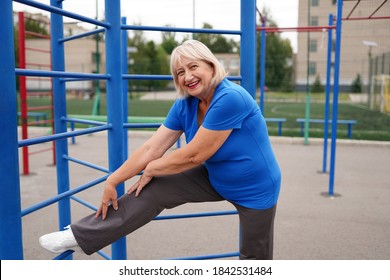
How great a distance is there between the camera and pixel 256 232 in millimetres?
1817

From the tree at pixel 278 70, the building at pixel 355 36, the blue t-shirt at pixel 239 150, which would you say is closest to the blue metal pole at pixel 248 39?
the blue t-shirt at pixel 239 150

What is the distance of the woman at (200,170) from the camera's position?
1.66 meters

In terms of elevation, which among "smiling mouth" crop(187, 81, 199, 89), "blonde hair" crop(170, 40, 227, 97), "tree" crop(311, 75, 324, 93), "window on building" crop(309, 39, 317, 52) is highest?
"window on building" crop(309, 39, 317, 52)

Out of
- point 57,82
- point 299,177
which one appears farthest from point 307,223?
point 57,82

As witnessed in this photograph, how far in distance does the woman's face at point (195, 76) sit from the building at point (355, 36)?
3.82m

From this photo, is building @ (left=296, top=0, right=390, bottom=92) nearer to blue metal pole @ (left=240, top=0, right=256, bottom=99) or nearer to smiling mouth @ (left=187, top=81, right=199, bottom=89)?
blue metal pole @ (left=240, top=0, right=256, bottom=99)

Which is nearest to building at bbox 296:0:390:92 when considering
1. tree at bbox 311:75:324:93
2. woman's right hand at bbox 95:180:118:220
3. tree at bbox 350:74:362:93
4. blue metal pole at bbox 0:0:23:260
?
tree at bbox 311:75:324:93

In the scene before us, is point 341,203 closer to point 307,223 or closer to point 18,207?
point 307,223

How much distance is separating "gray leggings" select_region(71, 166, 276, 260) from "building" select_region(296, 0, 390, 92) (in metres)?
3.90

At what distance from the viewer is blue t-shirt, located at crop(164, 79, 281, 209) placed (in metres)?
1.62

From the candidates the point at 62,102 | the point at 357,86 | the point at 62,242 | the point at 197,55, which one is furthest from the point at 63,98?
the point at 357,86

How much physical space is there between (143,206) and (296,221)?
2.21m

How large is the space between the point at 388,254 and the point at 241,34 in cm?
200

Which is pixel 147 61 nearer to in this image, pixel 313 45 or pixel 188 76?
pixel 313 45
